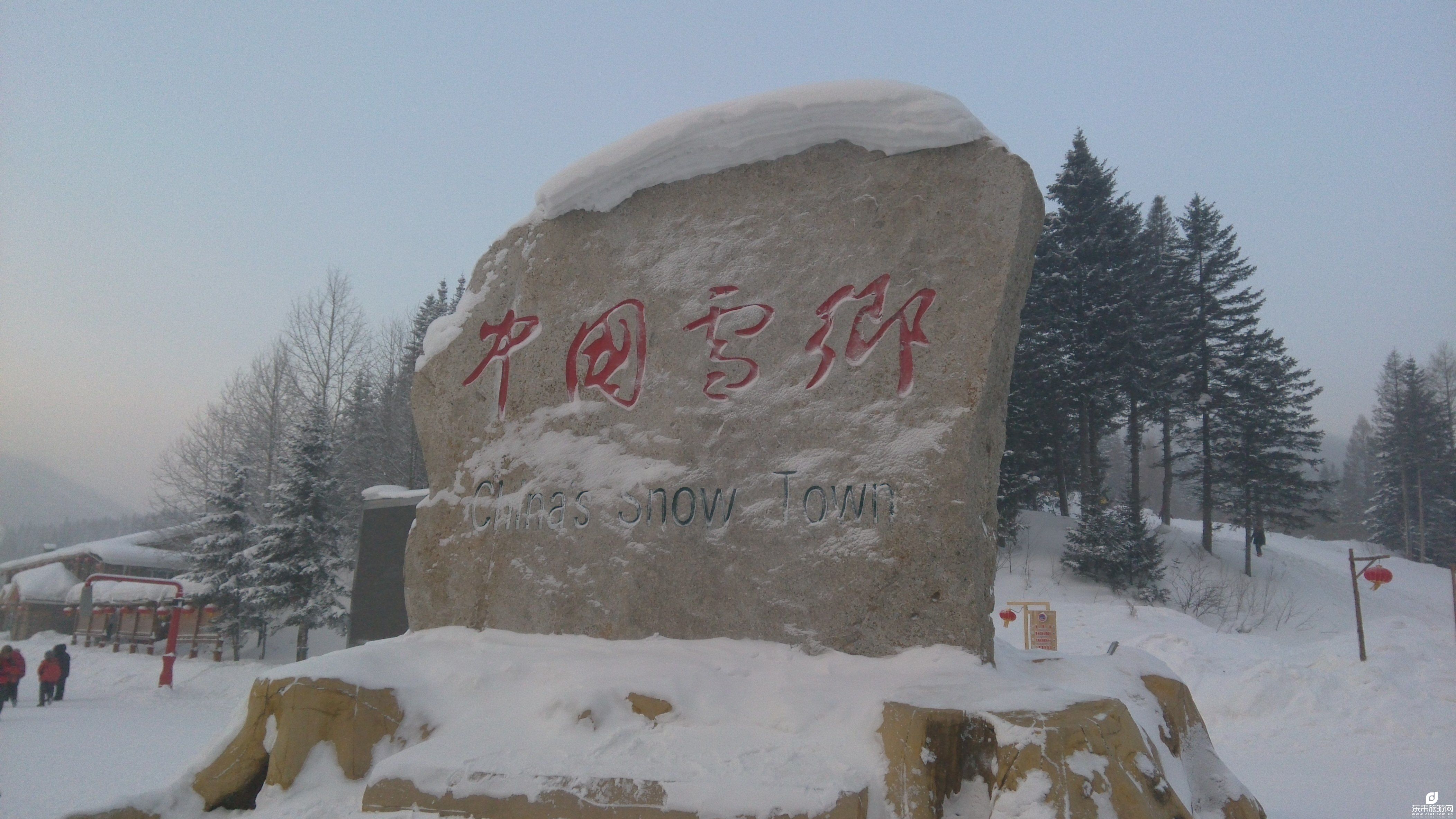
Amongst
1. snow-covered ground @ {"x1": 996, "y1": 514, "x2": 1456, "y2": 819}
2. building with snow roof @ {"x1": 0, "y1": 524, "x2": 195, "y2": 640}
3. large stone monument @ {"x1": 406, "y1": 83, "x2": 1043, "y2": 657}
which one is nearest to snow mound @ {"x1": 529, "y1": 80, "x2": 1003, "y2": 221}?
large stone monument @ {"x1": 406, "y1": 83, "x2": 1043, "y2": 657}

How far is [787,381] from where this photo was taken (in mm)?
4332

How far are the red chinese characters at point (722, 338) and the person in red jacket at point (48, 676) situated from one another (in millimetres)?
13495

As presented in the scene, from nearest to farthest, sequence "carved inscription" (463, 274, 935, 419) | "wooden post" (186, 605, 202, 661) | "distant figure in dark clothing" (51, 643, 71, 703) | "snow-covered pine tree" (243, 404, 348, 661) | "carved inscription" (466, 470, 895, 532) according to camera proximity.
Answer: "carved inscription" (466, 470, 895, 532)
"carved inscription" (463, 274, 935, 419)
"distant figure in dark clothing" (51, 643, 71, 703)
"snow-covered pine tree" (243, 404, 348, 661)
"wooden post" (186, 605, 202, 661)

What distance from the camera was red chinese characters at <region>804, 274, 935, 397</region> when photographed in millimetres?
4121

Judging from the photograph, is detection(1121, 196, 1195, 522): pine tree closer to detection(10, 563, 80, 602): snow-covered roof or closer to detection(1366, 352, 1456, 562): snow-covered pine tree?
detection(1366, 352, 1456, 562): snow-covered pine tree

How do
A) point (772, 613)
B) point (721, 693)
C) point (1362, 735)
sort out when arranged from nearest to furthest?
point (721, 693)
point (772, 613)
point (1362, 735)

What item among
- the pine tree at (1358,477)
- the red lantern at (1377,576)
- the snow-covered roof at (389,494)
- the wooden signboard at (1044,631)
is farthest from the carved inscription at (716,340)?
the pine tree at (1358,477)

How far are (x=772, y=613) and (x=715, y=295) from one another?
5.85 ft

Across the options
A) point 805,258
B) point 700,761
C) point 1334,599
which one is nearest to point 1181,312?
point 1334,599

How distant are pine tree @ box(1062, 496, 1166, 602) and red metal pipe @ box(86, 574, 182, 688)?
738 inches

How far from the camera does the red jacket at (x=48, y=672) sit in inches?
485

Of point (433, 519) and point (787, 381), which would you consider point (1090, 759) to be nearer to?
point (787, 381)

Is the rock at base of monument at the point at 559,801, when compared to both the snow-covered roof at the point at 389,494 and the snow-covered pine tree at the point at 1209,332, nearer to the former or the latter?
the snow-covered roof at the point at 389,494
